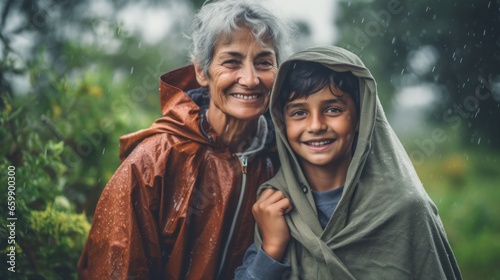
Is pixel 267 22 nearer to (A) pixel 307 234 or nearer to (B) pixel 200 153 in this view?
(B) pixel 200 153

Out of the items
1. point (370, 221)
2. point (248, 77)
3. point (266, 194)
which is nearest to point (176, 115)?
point (248, 77)

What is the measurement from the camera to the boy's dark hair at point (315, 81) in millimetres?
2602

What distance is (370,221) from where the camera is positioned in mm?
2402

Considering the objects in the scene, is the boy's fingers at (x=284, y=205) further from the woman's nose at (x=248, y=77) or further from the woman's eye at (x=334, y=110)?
the woman's nose at (x=248, y=77)

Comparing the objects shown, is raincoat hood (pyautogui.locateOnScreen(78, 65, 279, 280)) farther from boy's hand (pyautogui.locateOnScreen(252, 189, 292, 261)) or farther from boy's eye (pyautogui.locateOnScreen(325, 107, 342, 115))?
boy's eye (pyautogui.locateOnScreen(325, 107, 342, 115))

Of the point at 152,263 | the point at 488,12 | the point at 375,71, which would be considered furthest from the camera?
the point at 375,71

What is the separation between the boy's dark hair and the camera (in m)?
2.60

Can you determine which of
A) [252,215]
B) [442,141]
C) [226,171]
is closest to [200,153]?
[226,171]

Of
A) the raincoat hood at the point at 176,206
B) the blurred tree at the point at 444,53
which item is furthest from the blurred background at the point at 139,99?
the raincoat hood at the point at 176,206

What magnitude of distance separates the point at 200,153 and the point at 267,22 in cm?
86

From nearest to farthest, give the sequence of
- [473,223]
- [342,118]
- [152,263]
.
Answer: [342,118], [152,263], [473,223]

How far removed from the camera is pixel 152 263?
2.74 meters

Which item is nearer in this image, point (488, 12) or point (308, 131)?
point (308, 131)

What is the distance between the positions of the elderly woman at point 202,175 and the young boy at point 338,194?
0.59 ft
